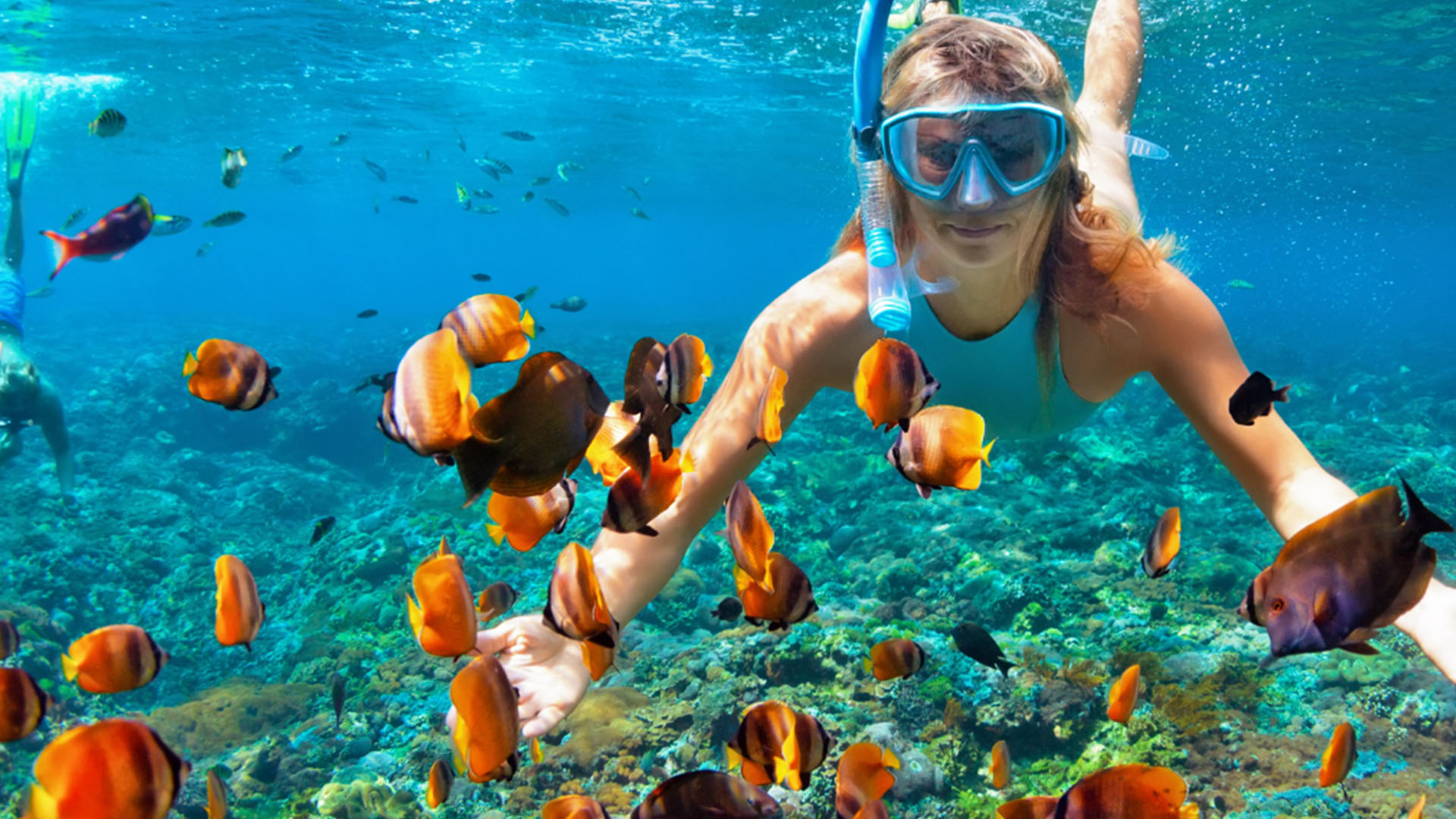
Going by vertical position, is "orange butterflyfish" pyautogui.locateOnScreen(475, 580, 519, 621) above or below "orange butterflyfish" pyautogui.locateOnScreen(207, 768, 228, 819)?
above

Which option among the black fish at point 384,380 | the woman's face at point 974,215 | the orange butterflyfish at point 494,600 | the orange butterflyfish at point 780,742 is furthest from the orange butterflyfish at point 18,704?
the woman's face at point 974,215

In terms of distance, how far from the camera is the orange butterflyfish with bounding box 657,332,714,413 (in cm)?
158

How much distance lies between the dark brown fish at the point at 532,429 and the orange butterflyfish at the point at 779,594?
32.9 inches

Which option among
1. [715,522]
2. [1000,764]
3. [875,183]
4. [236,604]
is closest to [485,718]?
[236,604]

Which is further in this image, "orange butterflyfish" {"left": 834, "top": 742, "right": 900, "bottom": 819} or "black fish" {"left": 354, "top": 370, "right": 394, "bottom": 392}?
"orange butterflyfish" {"left": 834, "top": 742, "right": 900, "bottom": 819}

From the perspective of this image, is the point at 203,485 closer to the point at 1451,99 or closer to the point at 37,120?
the point at 37,120

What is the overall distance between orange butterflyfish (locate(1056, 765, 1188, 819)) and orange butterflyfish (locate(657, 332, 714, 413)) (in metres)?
1.13

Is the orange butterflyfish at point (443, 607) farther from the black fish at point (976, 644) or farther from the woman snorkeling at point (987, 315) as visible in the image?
the black fish at point (976, 644)

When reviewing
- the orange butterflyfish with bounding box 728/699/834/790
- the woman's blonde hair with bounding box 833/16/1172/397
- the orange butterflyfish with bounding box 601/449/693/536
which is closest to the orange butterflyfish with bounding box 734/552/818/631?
the orange butterflyfish with bounding box 728/699/834/790

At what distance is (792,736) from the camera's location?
200 centimetres

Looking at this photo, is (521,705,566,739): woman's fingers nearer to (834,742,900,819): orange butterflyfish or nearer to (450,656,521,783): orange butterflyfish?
(450,656,521,783): orange butterflyfish

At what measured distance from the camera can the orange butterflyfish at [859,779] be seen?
92.7 inches

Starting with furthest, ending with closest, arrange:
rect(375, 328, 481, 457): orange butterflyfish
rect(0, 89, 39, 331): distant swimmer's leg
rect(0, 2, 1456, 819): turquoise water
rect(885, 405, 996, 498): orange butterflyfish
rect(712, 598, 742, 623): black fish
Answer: rect(0, 89, 39, 331): distant swimmer's leg < rect(0, 2, 1456, 819): turquoise water < rect(712, 598, 742, 623): black fish < rect(885, 405, 996, 498): orange butterflyfish < rect(375, 328, 481, 457): orange butterflyfish

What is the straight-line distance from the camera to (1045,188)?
296 cm
